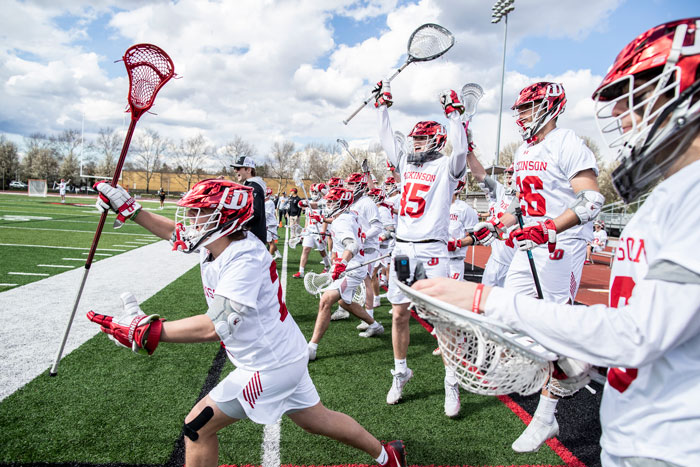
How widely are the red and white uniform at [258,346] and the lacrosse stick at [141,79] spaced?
6.00 ft

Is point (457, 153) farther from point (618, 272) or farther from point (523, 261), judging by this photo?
point (618, 272)

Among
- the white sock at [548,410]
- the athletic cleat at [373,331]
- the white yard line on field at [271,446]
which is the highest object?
the white sock at [548,410]

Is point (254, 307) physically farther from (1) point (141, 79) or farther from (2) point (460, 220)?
(2) point (460, 220)

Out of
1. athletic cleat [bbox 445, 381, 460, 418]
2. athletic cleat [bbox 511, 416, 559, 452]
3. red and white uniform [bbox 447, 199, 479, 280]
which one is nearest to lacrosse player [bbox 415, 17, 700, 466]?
athletic cleat [bbox 511, 416, 559, 452]

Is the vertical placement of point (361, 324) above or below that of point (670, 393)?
below

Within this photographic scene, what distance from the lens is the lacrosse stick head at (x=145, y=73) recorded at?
355 centimetres

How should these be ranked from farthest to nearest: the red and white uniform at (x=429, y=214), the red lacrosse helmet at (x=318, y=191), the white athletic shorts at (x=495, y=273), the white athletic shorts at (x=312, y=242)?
the red lacrosse helmet at (x=318, y=191) → the white athletic shorts at (x=312, y=242) → the white athletic shorts at (x=495, y=273) → the red and white uniform at (x=429, y=214)

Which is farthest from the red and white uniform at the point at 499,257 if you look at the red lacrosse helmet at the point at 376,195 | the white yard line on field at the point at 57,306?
the white yard line on field at the point at 57,306

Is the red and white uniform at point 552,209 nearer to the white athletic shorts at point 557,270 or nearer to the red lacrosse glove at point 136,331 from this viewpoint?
the white athletic shorts at point 557,270

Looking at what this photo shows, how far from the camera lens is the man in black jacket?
559cm

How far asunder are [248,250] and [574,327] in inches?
73.2

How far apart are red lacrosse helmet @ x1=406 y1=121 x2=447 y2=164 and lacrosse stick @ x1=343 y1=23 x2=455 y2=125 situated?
777 millimetres

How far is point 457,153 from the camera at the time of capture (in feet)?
12.9

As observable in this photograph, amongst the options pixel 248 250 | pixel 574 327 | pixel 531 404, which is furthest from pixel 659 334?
pixel 531 404
